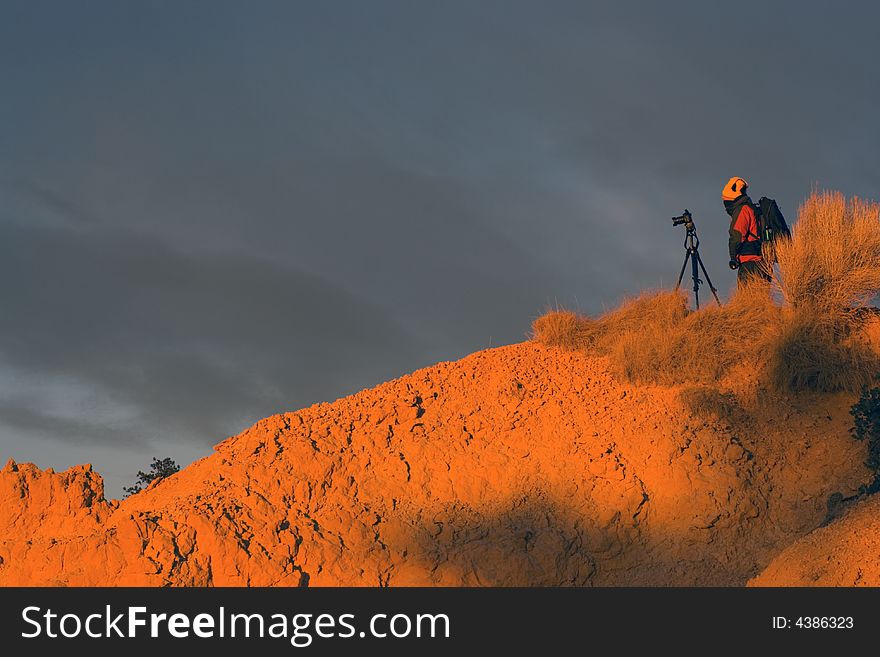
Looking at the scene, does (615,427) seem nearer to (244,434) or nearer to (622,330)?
Answer: (622,330)

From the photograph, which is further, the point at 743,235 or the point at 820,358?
the point at 743,235

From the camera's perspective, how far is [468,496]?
14625 mm

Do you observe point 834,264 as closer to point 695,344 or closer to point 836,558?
point 695,344

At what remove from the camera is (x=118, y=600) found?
11.3 meters

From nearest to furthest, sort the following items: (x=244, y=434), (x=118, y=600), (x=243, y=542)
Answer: (x=118, y=600) < (x=243, y=542) < (x=244, y=434)

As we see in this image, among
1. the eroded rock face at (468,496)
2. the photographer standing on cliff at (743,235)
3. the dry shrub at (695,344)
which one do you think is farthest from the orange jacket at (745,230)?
the eroded rock face at (468,496)

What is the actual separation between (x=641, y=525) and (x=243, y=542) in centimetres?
550

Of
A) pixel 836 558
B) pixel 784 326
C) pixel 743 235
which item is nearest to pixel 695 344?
pixel 784 326

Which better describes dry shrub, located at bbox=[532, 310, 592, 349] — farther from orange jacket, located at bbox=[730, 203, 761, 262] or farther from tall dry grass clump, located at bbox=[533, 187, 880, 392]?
orange jacket, located at bbox=[730, 203, 761, 262]

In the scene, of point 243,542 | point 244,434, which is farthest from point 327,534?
point 244,434

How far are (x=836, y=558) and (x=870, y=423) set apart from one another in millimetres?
4019

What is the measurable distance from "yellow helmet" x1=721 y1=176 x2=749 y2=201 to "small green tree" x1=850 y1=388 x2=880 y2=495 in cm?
459

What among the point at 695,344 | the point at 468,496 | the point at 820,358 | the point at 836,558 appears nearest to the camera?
the point at 836,558

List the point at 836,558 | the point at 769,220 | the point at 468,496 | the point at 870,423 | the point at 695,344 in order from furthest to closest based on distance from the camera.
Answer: the point at 769,220, the point at 695,344, the point at 870,423, the point at 468,496, the point at 836,558
